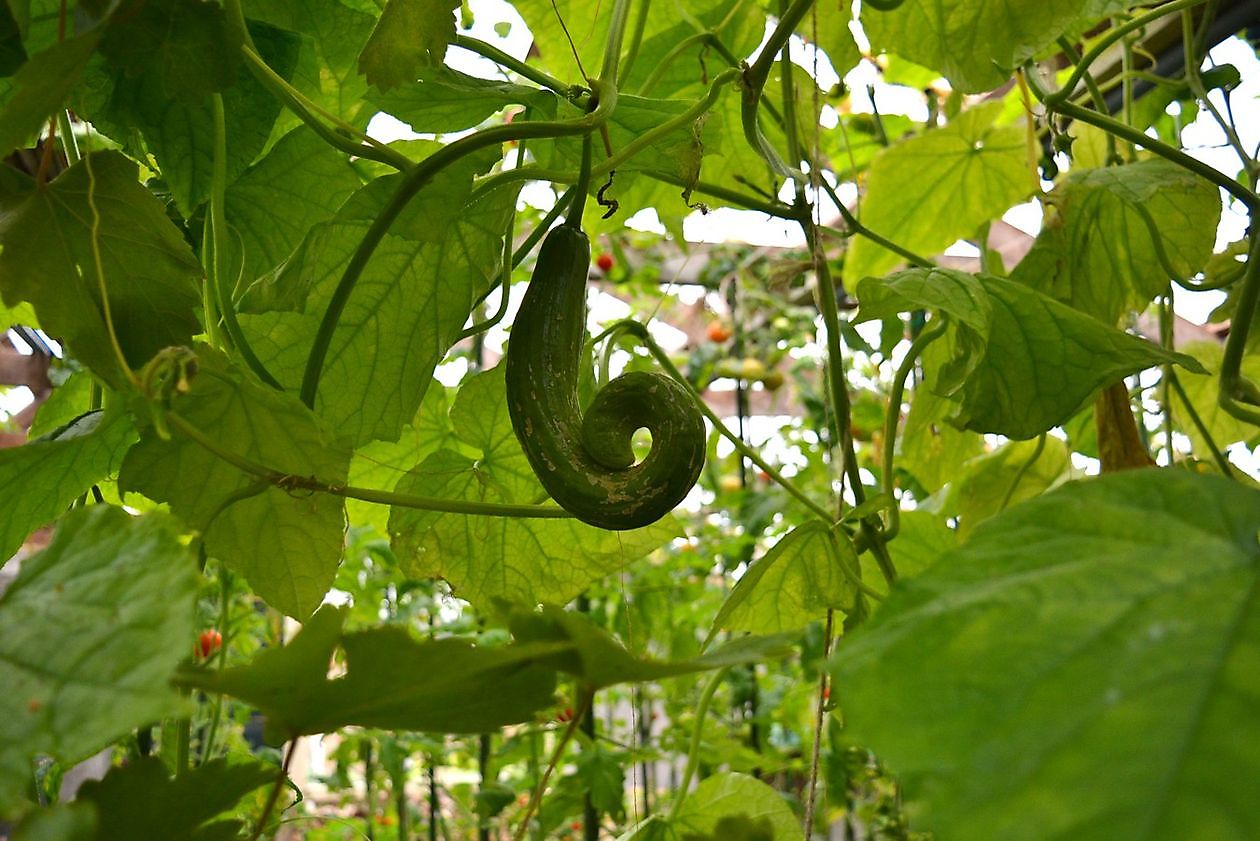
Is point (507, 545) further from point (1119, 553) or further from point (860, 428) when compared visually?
point (860, 428)

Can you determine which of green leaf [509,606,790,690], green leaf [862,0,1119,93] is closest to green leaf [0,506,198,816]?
green leaf [509,606,790,690]

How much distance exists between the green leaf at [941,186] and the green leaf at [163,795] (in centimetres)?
84

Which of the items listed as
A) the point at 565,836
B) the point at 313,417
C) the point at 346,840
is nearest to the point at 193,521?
the point at 313,417

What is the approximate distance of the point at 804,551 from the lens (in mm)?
685

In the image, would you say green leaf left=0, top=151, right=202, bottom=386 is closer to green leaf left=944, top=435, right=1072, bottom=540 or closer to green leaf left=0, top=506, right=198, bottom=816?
green leaf left=0, top=506, right=198, bottom=816

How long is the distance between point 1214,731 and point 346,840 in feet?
9.40

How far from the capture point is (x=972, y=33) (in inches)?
28.4

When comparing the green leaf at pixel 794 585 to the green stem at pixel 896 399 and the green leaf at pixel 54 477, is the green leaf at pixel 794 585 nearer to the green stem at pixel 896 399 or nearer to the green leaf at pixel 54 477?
the green stem at pixel 896 399

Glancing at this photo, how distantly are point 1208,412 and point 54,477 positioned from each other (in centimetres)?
112

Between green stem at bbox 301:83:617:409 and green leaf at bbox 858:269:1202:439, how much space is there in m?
0.19

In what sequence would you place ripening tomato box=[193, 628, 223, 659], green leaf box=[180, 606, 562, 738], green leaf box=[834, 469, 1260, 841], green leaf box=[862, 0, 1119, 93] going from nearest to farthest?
green leaf box=[834, 469, 1260, 841]
green leaf box=[180, 606, 562, 738]
green leaf box=[862, 0, 1119, 93]
ripening tomato box=[193, 628, 223, 659]

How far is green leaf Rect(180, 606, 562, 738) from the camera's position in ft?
1.00

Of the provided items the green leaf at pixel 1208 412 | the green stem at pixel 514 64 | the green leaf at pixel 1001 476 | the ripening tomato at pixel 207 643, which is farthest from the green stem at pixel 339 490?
the ripening tomato at pixel 207 643

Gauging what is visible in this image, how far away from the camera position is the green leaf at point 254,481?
504 millimetres
